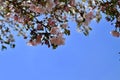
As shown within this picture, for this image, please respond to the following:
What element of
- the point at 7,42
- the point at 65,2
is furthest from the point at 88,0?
the point at 7,42

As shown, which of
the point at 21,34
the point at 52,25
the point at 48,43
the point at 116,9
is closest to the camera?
the point at 48,43

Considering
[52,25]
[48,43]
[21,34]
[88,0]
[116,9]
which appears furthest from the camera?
[21,34]

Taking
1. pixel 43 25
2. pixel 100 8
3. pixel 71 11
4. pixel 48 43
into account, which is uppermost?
pixel 100 8

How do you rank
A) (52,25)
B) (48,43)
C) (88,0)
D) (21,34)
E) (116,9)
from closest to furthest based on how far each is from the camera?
(48,43), (52,25), (116,9), (88,0), (21,34)

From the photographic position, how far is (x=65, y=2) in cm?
720

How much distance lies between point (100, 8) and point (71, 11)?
1.06m

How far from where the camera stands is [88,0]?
8688mm

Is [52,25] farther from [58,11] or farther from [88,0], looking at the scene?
[88,0]

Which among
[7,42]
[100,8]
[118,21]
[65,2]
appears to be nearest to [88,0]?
[100,8]

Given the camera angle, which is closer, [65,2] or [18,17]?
[65,2]

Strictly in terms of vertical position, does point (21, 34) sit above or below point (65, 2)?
above

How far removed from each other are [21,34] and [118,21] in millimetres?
2525

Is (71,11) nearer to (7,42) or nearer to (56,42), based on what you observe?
(56,42)

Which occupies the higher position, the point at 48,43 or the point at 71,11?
the point at 71,11
